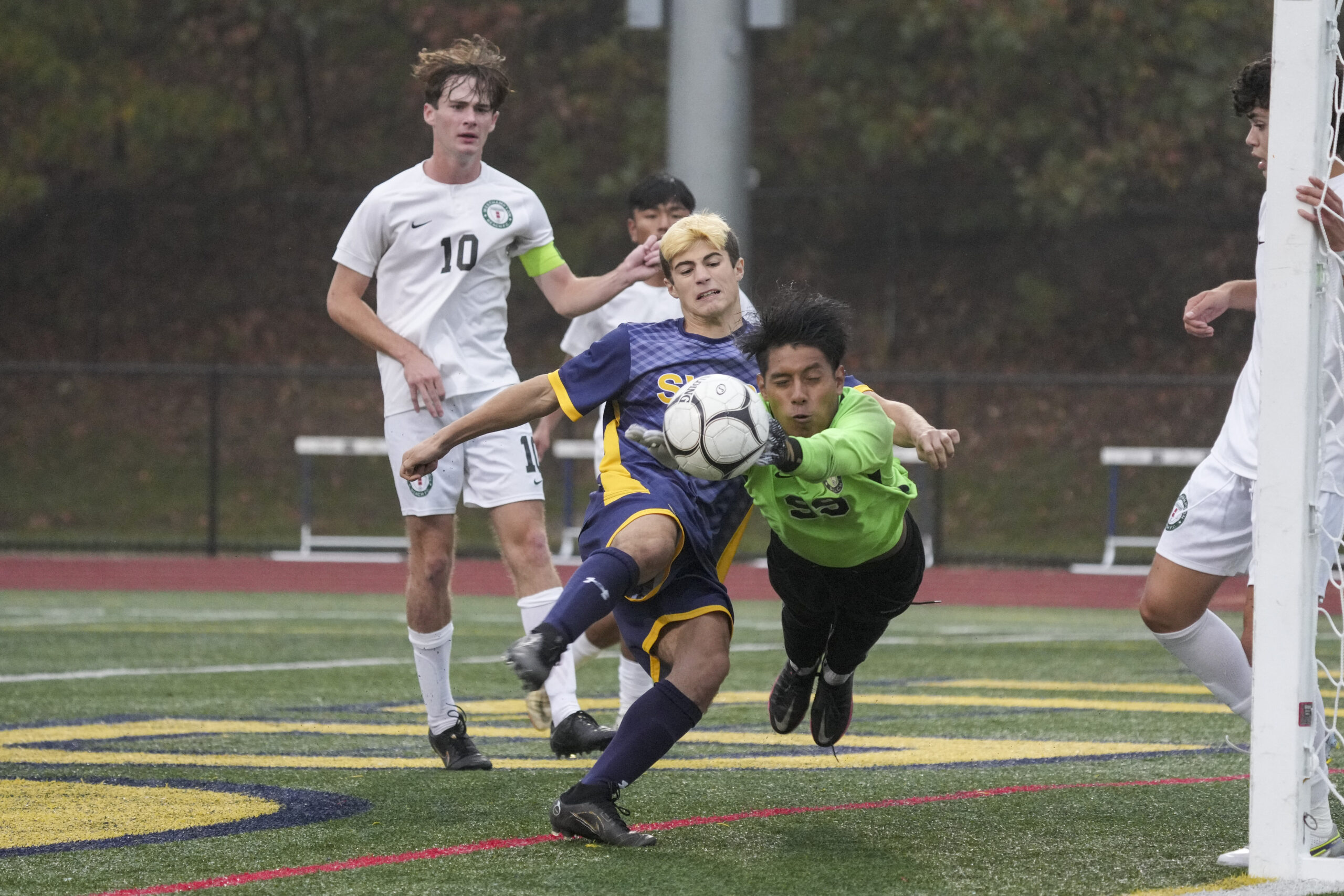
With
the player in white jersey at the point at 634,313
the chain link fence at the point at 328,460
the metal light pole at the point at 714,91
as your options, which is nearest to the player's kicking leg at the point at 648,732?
the player in white jersey at the point at 634,313

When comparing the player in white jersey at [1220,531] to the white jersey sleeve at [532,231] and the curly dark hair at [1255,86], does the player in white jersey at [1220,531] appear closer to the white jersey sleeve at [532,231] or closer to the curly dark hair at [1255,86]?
the curly dark hair at [1255,86]

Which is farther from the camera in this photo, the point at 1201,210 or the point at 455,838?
the point at 1201,210

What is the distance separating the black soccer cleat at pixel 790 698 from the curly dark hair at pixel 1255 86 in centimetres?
201

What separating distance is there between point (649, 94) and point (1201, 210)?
716cm

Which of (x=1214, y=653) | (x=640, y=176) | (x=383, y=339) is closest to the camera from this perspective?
(x=1214, y=653)

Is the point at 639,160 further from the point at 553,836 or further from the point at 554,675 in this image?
the point at 553,836

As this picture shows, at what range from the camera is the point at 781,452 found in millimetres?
4109

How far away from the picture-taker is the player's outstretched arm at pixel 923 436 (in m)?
4.20

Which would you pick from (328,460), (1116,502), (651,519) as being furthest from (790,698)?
(328,460)

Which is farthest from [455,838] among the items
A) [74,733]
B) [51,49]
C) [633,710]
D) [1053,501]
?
[51,49]

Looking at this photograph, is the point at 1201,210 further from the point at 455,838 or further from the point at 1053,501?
the point at 455,838

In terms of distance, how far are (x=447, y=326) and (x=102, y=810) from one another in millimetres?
1954

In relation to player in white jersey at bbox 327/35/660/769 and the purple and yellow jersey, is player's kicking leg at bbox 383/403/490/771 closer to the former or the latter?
player in white jersey at bbox 327/35/660/769

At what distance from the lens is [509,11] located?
24.6 meters
